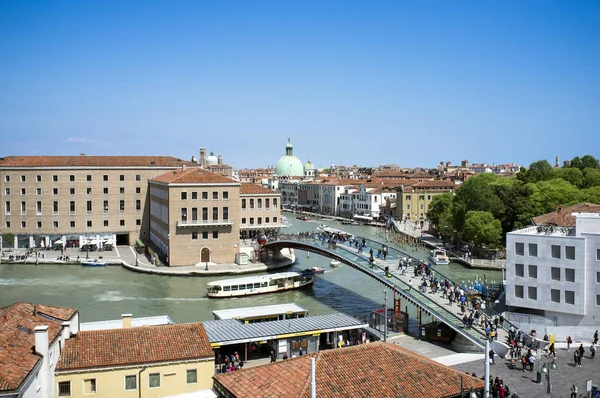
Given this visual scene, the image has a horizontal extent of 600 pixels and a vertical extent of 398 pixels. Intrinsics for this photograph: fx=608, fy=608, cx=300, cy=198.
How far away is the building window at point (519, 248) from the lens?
2408 centimetres

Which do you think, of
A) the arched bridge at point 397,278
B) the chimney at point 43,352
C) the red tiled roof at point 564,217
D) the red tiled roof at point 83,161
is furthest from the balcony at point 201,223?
the chimney at point 43,352

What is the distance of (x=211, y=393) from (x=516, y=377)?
8.33 metres

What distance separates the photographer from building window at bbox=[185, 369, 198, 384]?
13812 millimetres

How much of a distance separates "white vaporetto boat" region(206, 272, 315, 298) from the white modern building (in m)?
11.8

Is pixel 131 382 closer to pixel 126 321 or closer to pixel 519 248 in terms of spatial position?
pixel 126 321

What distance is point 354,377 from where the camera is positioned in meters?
12.0

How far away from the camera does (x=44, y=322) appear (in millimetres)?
13695

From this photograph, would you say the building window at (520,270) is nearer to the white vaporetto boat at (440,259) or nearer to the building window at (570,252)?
the building window at (570,252)

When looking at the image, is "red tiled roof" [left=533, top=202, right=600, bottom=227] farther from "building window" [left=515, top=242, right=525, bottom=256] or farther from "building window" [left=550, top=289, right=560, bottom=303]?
"building window" [left=550, top=289, right=560, bottom=303]

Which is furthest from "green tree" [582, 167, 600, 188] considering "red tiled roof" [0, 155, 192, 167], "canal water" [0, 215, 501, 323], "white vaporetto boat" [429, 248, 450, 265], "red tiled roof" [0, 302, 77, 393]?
"red tiled roof" [0, 302, 77, 393]

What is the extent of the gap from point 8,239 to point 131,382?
118 feet

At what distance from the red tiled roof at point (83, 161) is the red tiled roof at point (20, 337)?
114 ft

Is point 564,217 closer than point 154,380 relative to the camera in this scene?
No

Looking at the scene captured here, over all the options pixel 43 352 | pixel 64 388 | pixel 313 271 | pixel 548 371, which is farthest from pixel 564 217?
pixel 43 352
